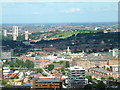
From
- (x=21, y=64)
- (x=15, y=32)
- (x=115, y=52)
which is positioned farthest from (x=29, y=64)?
(x=15, y=32)

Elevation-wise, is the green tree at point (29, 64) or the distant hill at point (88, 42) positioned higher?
the distant hill at point (88, 42)

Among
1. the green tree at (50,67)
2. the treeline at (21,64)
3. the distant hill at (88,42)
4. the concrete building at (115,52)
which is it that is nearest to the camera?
the green tree at (50,67)

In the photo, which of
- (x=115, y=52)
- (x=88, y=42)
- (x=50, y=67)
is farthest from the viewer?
(x=88, y=42)

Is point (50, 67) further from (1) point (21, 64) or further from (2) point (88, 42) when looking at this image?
(2) point (88, 42)

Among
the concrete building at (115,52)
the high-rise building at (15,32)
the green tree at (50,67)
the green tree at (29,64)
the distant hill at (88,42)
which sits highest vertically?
the high-rise building at (15,32)

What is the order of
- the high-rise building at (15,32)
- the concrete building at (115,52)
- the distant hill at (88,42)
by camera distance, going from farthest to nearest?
the high-rise building at (15,32), the distant hill at (88,42), the concrete building at (115,52)

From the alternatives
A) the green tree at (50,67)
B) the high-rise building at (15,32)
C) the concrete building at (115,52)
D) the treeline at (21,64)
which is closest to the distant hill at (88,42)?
the concrete building at (115,52)

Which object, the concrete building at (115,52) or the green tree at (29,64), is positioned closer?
the green tree at (29,64)

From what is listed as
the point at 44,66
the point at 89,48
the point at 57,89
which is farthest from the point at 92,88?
the point at 89,48

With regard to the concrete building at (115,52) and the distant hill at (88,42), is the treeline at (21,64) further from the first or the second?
the distant hill at (88,42)

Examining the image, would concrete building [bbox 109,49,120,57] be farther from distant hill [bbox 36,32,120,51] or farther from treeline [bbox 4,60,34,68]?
treeline [bbox 4,60,34,68]

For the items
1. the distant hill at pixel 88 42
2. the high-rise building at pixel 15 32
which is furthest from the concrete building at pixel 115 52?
the high-rise building at pixel 15 32

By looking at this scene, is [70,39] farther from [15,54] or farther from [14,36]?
[15,54]
